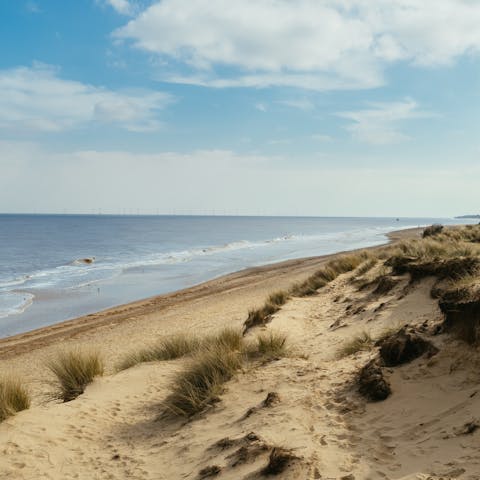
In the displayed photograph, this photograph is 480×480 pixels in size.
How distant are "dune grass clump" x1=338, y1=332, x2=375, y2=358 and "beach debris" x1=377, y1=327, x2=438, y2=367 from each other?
841 millimetres

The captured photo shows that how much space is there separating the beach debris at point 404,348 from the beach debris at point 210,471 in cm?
230

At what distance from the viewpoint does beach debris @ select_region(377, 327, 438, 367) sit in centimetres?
552

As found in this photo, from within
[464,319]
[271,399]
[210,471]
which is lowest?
[210,471]

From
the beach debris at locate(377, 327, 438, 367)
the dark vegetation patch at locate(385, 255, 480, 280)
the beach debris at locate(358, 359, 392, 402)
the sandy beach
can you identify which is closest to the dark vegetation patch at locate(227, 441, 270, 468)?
the sandy beach

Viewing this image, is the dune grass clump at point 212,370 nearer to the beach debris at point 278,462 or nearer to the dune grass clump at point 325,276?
the beach debris at point 278,462

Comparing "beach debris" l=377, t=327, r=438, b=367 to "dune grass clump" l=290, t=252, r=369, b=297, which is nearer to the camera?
"beach debris" l=377, t=327, r=438, b=367

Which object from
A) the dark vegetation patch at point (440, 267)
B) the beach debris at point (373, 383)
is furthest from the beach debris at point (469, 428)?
the dark vegetation patch at point (440, 267)

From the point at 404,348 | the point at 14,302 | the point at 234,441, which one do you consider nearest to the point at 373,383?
the point at 404,348

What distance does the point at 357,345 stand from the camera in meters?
6.82

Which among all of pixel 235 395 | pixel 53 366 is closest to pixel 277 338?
pixel 235 395

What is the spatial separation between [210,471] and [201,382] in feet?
6.39

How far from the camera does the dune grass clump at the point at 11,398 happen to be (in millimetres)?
5797

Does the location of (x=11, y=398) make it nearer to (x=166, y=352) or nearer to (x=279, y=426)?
(x=166, y=352)

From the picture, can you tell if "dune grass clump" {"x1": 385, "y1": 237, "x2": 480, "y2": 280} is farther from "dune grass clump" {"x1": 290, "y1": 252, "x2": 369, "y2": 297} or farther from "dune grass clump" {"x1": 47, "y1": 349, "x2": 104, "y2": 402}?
"dune grass clump" {"x1": 47, "y1": 349, "x2": 104, "y2": 402}
